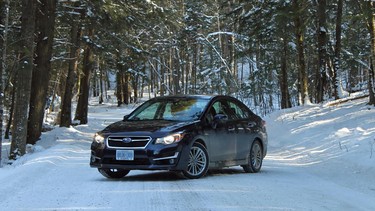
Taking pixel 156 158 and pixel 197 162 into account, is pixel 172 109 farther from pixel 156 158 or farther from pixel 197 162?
pixel 156 158

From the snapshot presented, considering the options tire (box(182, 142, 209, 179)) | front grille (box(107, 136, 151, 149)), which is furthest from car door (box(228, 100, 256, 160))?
front grille (box(107, 136, 151, 149))

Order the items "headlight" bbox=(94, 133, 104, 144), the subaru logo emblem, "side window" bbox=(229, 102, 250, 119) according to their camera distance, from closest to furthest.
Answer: the subaru logo emblem
"headlight" bbox=(94, 133, 104, 144)
"side window" bbox=(229, 102, 250, 119)

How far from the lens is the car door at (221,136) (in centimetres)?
947

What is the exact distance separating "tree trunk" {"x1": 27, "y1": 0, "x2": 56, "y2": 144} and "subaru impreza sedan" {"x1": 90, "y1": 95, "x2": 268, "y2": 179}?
9.80 meters

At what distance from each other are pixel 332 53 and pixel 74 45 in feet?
42.2

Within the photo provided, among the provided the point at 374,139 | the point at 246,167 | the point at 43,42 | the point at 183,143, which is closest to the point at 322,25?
the point at 374,139

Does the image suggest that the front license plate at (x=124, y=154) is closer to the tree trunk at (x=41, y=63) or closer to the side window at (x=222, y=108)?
the side window at (x=222, y=108)

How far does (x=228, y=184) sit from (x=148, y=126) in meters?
1.74

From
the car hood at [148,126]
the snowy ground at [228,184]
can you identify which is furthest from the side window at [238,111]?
the car hood at [148,126]

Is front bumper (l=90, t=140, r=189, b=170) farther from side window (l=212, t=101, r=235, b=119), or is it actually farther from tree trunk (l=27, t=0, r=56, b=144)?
tree trunk (l=27, t=0, r=56, b=144)

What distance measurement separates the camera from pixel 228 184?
27.7 feet

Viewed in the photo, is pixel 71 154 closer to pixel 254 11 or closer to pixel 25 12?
pixel 25 12

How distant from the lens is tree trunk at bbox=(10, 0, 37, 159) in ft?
46.3

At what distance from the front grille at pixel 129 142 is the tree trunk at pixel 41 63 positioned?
35.2 feet
